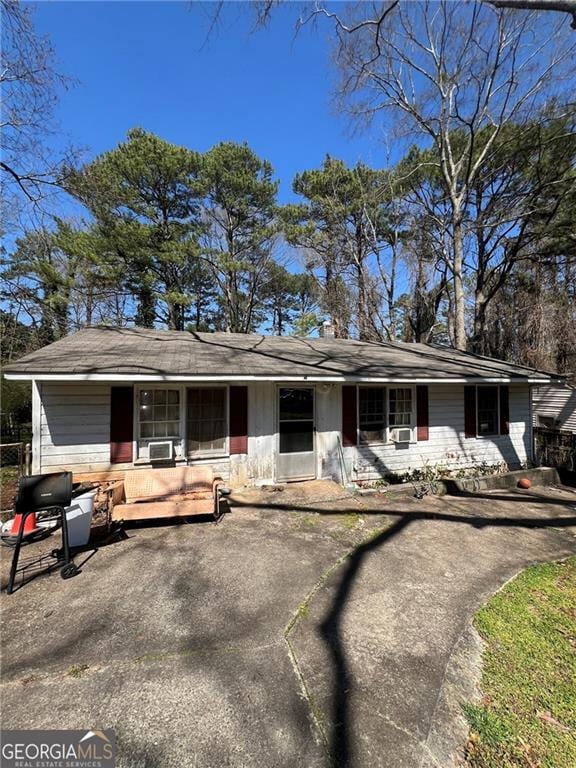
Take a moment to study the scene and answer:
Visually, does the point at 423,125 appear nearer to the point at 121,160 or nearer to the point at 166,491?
the point at 121,160

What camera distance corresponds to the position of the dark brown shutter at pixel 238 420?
23.1 ft

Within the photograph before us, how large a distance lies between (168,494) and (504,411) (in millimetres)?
9142

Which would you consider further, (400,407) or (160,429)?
(400,407)

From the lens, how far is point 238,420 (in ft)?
23.2

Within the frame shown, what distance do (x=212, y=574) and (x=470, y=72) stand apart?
18.5 meters

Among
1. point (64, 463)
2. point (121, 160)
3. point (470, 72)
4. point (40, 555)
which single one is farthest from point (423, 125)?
point (40, 555)

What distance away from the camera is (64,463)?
19.5 feet

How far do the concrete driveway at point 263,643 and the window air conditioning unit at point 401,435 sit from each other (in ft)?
9.68

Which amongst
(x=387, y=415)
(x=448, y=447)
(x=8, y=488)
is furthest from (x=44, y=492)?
(x=448, y=447)

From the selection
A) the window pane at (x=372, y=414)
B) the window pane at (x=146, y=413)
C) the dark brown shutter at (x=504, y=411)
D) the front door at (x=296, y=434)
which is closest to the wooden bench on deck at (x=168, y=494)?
the window pane at (x=146, y=413)

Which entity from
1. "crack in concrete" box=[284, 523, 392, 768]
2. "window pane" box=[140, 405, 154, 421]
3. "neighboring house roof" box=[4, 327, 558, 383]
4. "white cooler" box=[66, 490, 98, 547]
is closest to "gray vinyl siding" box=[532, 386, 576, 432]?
"neighboring house roof" box=[4, 327, 558, 383]

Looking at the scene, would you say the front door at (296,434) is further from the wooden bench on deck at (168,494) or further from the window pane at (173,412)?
the window pane at (173,412)

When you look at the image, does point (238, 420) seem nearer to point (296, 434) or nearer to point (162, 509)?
point (296, 434)

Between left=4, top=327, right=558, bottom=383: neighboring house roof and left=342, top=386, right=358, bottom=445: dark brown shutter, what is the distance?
0.61 m
